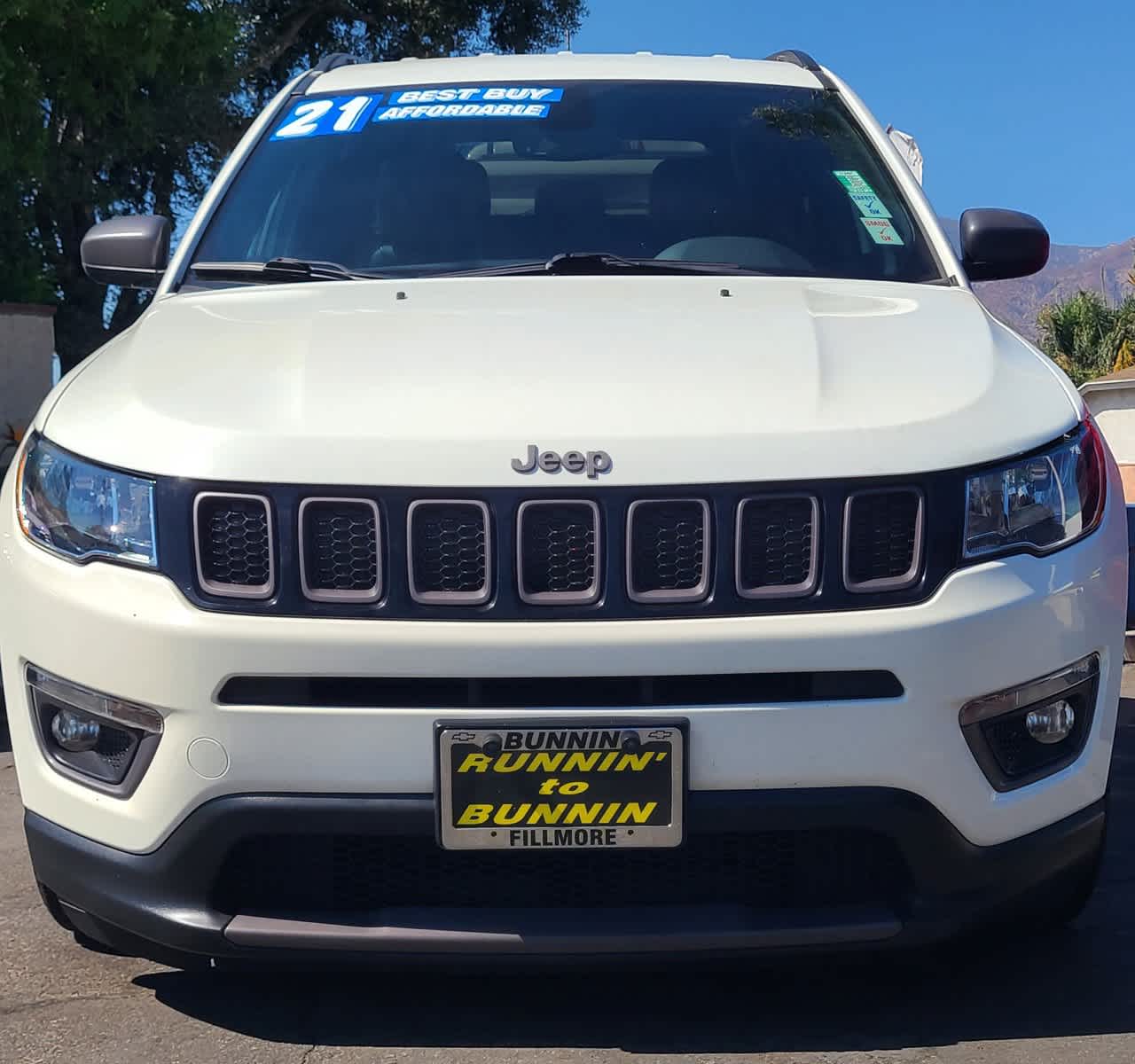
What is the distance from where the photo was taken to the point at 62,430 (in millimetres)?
2801

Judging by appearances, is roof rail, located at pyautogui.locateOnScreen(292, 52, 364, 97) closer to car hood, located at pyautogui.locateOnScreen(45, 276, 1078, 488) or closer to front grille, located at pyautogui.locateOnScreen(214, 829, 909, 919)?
car hood, located at pyautogui.locateOnScreen(45, 276, 1078, 488)

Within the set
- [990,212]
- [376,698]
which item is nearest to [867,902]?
[376,698]

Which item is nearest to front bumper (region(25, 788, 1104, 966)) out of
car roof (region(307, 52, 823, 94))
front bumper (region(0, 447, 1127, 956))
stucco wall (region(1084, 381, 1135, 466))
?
front bumper (region(0, 447, 1127, 956))

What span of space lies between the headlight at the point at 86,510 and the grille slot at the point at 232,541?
A: 9 centimetres

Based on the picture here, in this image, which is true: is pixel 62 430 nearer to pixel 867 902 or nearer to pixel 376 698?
pixel 376 698

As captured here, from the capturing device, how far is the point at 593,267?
11.6 feet

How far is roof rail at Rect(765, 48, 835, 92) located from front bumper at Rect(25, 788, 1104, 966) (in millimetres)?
Result: 2464

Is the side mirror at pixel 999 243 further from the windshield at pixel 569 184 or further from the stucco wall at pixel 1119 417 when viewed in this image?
the stucco wall at pixel 1119 417

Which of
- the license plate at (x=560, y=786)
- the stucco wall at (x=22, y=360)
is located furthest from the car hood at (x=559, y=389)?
the stucco wall at (x=22, y=360)

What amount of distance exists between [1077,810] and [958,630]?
19.0 inches

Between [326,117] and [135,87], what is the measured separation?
13.9m

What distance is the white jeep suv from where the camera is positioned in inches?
98.0

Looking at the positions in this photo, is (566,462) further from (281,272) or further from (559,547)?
(281,272)

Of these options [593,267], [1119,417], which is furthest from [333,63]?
[1119,417]
